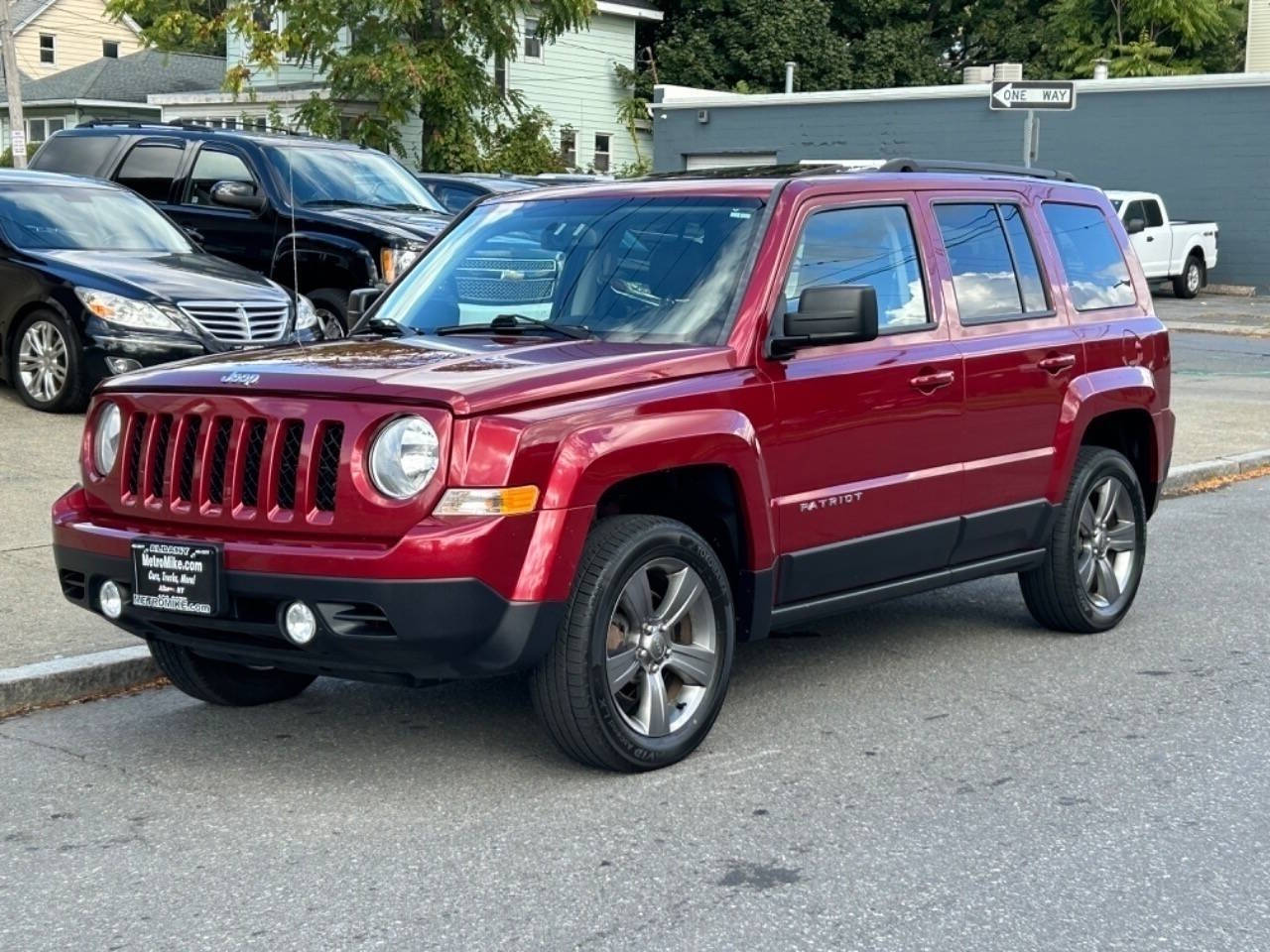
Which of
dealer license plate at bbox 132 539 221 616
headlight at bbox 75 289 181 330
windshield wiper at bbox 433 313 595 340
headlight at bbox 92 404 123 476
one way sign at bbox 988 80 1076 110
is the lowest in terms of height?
dealer license plate at bbox 132 539 221 616

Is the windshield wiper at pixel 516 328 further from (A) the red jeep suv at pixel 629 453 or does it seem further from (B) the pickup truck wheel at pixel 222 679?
(B) the pickup truck wheel at pixel 222 679

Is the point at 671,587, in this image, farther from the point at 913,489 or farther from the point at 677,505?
the point at 913,489

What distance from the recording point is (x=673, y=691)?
579cm

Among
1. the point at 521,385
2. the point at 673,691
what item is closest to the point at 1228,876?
the point at 673,691

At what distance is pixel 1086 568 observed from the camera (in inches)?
304

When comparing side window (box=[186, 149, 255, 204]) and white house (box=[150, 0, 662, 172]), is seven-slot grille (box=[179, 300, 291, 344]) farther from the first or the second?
white house (box=[150, 0, 662, 172])

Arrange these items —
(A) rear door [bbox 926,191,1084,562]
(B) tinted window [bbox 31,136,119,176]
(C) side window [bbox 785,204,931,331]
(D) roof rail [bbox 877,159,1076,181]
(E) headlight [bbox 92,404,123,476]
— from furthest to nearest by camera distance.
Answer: (B) tinted window [bbox 31,136,119,176] < (D) roof rail [bbox 877,159,1076,181] < (A) rear door [bbox 926,191,1084,562] < (C) side window [bbox 785,204,931,331] < (E) headlight [bbox 92,404,123,476]

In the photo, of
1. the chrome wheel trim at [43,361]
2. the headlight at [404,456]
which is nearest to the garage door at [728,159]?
the chrome wheel trim at [43,361]

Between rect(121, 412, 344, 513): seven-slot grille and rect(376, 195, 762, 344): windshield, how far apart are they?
1191mm

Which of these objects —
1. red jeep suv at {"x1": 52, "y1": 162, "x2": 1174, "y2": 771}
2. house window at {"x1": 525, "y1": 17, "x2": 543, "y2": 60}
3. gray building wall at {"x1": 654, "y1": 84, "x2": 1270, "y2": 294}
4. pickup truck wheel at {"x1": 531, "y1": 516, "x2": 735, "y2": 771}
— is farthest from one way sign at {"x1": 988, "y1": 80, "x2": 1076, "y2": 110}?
house window at {"x1": 525, "y1": 17, "x2": 543, "y2": 60}

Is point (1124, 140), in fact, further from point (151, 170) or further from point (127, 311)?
point (127, 311)

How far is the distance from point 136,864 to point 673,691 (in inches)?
69.4

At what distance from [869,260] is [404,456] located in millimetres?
2204

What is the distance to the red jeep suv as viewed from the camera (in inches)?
203
